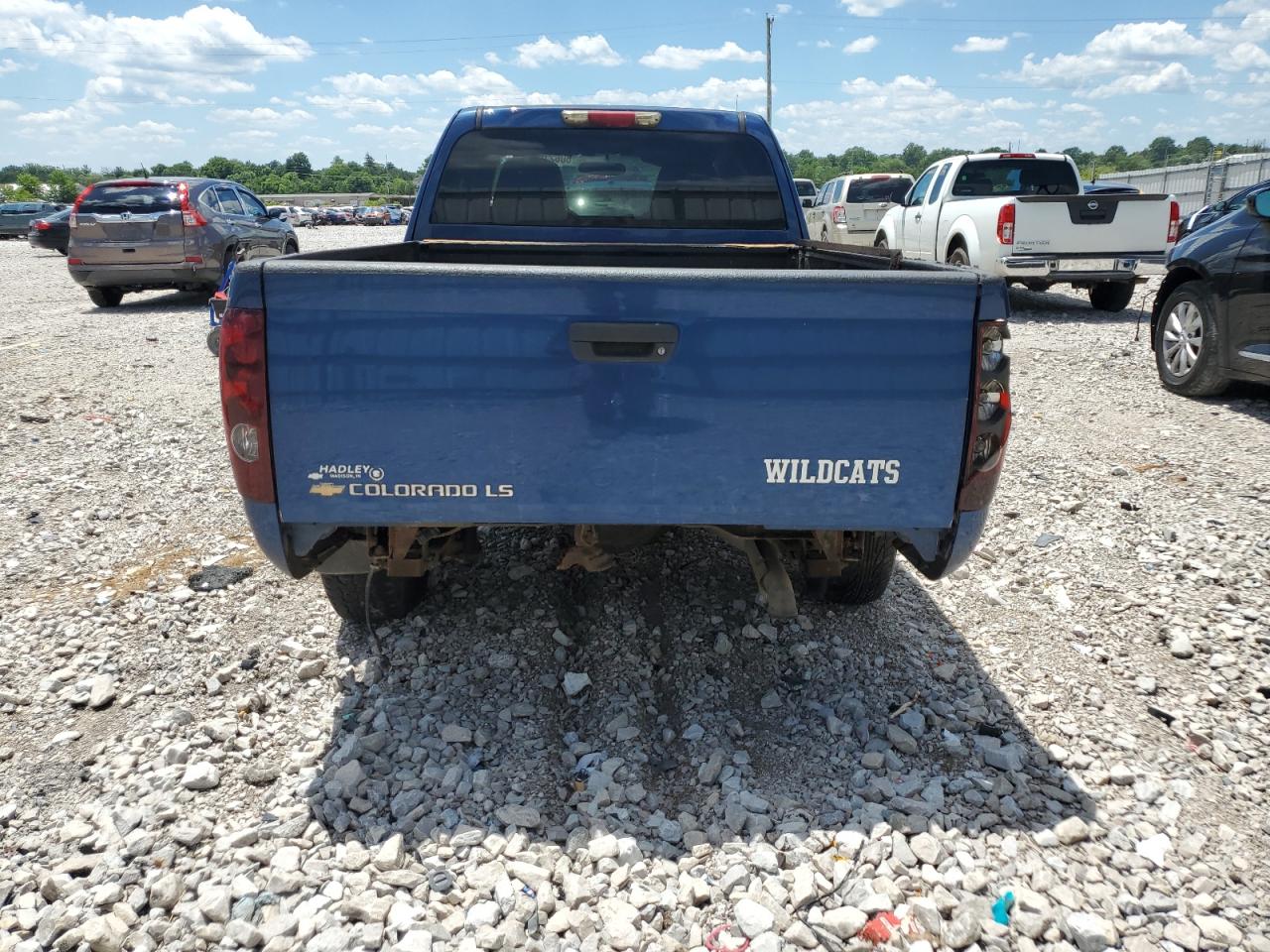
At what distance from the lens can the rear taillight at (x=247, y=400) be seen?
267cm

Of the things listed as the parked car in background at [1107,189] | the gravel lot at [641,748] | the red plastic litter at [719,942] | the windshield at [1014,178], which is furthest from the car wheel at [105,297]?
the red plastic litter at [719,942]

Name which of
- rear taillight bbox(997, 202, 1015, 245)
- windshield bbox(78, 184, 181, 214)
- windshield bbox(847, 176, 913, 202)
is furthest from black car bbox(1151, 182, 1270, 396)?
windshield bbox(78, 184, 181, 214)

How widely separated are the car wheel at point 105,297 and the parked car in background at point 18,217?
31.7m

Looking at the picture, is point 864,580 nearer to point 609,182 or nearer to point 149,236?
point 609,182

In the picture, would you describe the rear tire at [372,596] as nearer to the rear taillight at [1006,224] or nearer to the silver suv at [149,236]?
the rear taillight at [1006,224]

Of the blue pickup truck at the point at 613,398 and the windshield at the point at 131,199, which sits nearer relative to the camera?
the blue pickup truck at the point at 613,398

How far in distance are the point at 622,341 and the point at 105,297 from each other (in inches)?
562

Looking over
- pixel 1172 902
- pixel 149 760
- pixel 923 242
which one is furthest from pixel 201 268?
pixel 1172 902

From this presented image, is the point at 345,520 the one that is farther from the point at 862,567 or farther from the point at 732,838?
the point at 862,567

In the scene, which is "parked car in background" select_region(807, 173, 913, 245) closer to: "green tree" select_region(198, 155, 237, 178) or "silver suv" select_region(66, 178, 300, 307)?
"silver suv" select_region(66, 178, 300, 307)

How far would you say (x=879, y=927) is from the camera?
2457 mm

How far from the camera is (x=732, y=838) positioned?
277 cm

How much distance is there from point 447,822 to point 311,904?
0.46 m

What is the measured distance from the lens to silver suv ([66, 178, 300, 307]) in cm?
1302
